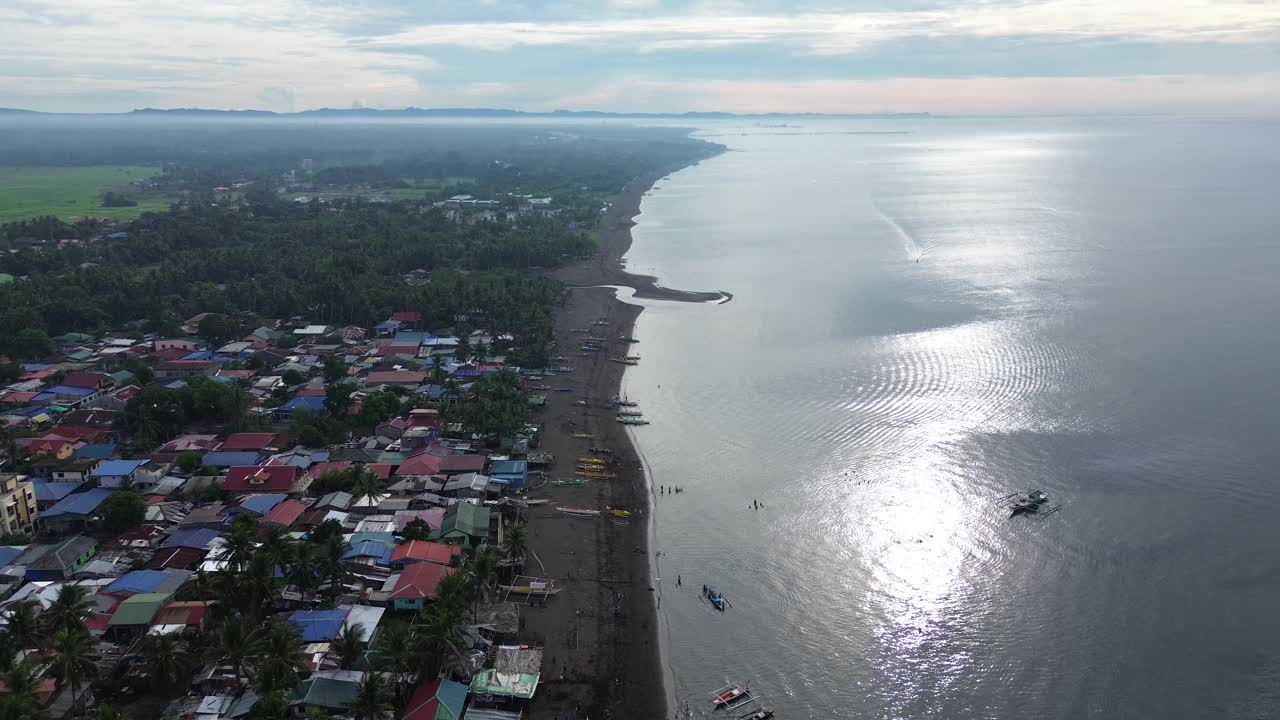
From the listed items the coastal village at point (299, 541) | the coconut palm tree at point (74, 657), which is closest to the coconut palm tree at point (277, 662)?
the coastal village at point (299, 541)

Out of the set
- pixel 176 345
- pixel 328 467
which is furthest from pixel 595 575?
pixel 176 345

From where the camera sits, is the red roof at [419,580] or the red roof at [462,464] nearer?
the red roof at [419,580]

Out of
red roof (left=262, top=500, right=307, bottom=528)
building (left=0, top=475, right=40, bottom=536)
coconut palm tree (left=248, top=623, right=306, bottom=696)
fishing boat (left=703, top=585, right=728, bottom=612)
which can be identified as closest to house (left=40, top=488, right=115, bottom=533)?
building (left=0, top=475, right=40, bottom=536)

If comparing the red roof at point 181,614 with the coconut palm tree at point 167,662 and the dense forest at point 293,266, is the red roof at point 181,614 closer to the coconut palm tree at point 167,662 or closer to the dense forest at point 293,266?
Result: the coconut palm tree at point 167,662

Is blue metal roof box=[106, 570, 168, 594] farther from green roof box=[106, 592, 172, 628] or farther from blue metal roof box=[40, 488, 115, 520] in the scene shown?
blue metal roof box=[40, 488, 115, 520]

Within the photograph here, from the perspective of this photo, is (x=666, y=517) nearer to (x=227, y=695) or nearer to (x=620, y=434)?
(x=620, y=434)

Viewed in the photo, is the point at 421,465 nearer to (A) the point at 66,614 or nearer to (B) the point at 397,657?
(B) the point at 397,657
